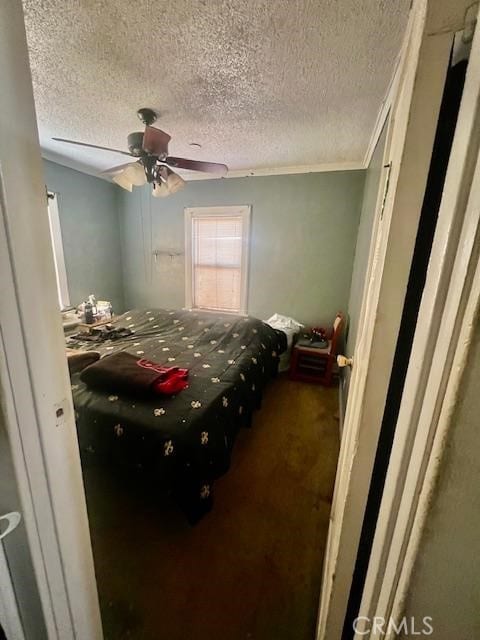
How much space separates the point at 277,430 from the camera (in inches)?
84.7

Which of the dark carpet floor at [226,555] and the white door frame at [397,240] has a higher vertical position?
the white door frame at [397,240]

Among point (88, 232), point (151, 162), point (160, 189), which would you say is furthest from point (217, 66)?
point (88, 232)

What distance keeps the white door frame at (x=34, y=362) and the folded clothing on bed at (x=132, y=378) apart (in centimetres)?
78

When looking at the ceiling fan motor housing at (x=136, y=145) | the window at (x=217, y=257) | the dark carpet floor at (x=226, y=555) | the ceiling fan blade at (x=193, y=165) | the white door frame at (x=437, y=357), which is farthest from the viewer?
the window at (x=217, y=257)

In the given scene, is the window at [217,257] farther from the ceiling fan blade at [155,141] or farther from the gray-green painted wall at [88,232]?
the ceiling fan blade at [155,141]

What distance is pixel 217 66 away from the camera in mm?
1383

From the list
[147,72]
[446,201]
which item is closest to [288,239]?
[147,72]

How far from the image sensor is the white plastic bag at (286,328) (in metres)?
3.10

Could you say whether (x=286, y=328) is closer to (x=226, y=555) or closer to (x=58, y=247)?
(x=226, y=555)

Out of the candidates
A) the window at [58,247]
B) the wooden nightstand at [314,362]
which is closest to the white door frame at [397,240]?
the wooden nightstand at [314,362]

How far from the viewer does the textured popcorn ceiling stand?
3.55 ft

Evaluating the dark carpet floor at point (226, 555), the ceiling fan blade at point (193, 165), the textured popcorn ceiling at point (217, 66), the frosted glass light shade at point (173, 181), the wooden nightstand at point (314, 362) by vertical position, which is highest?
the textured popcorn ceiling at point (217, 66)

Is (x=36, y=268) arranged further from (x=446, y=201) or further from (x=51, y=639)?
(x=51, y=639)

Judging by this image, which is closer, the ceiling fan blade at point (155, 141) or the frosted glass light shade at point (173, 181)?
the ceiling fan blade at point (155, 141)
